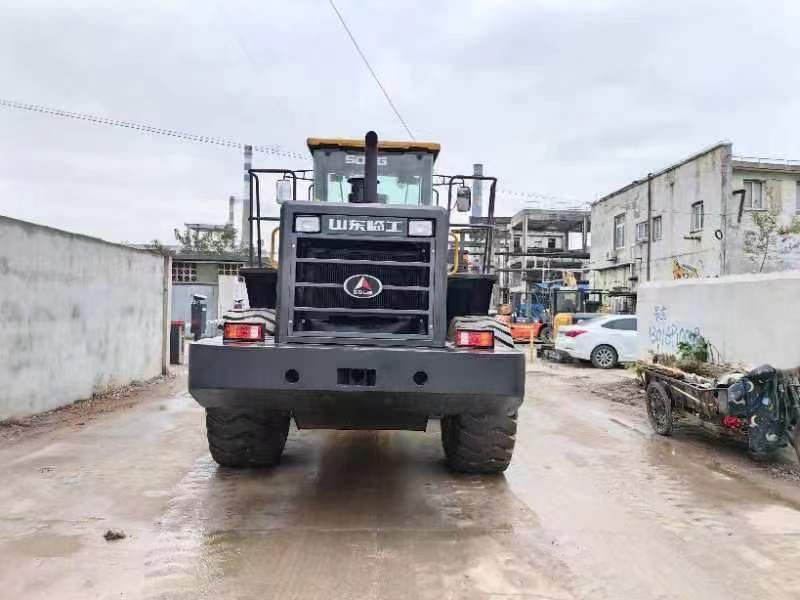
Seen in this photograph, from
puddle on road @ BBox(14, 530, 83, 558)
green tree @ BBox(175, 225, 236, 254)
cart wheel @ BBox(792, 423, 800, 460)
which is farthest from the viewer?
green tree @ BBox(175, 225, 236, 254)

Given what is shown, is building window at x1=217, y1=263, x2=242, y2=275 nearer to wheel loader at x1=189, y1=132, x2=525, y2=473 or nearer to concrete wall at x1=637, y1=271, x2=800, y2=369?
concrete wall at x1=637, y1=271, x2=800, y2=369

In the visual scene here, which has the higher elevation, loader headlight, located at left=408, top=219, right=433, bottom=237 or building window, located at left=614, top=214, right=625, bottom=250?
building window, located at left=614, top=214, right=625, bottom=250

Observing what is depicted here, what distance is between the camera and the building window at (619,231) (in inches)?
1292

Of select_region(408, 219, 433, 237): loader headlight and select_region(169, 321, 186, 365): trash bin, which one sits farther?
select_region(169, 321, 186, 365): trash bin

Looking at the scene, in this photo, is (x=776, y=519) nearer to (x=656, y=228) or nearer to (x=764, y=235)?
(x=764, y=235)

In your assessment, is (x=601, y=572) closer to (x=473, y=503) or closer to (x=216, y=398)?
(x=473, y=503)

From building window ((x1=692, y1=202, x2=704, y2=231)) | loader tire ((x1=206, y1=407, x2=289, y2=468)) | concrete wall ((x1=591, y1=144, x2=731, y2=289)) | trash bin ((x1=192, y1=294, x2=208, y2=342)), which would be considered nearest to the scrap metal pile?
loader tire ((x1=206, y1=407, x2=289, y2=468))

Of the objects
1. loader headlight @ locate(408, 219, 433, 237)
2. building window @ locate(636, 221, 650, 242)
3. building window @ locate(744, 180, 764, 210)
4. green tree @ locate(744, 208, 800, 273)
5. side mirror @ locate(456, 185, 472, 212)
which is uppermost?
building window @ locate(744, 180, 764, 210)

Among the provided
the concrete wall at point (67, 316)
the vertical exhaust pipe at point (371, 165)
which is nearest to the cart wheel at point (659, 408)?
the vertical exhaust pipe at point (371, 165)

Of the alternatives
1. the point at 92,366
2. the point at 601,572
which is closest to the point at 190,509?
the point at 601,572

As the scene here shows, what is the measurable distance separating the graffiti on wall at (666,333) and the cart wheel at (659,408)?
1172 mm

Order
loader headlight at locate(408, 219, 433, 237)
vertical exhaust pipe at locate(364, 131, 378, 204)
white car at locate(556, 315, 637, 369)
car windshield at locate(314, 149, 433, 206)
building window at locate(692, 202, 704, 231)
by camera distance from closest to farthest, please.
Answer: loader headlight at locate(408, 219, 433, 237) < vertical exhaust pipe at locate(364, 131, 378, 204) < car windshield at locate(314, 149, 433, 206) < white car at locate(556, 315, 637, 369) < building window at locate(692, 202, 704, 231)

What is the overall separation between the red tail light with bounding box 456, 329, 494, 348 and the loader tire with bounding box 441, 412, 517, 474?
1.19 m

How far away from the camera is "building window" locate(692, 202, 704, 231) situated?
85.5ft
